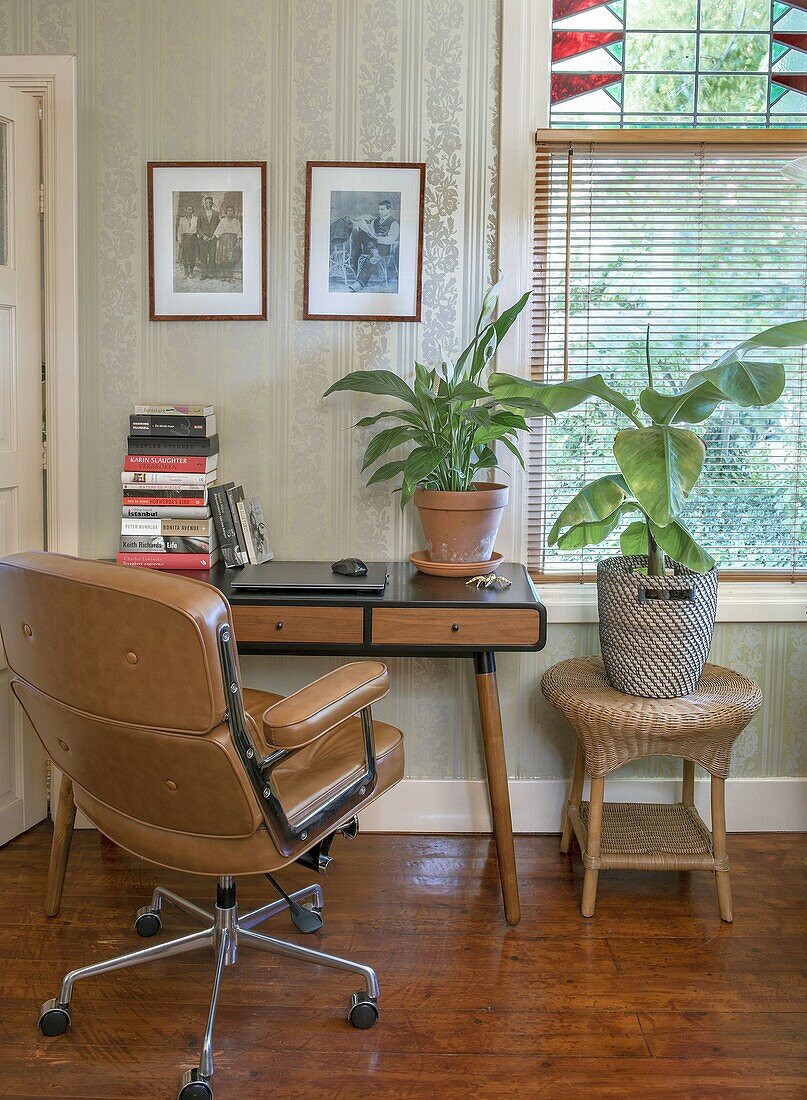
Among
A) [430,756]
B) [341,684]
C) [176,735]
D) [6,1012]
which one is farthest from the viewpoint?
[430,756]

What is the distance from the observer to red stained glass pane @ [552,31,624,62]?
9.73 ft

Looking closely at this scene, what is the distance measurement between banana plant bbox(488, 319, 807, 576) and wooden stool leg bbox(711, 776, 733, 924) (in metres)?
0.57

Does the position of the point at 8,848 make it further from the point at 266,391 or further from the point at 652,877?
the point at 652,877

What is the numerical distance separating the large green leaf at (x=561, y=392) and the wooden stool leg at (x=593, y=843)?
3.04 ft

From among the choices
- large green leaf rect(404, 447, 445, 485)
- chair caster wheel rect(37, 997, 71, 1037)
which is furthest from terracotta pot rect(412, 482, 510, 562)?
chair caster wheel rect(37, 997, 71, 1037)

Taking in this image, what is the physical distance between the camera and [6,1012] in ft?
6.97

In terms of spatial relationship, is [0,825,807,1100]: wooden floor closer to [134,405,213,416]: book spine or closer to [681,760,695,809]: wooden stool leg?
[681,760,695,809]: wooden stool leg

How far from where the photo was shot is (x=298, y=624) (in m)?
2.53

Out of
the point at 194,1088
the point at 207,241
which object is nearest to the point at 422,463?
the point at 207,241

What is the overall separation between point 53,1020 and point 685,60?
9.60 feet

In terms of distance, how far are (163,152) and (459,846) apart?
2.14m

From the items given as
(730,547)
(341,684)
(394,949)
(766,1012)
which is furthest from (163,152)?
(766,1012)

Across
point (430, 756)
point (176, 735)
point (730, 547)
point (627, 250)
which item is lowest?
point (430, 756)

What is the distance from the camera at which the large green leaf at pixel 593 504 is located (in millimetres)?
2613
